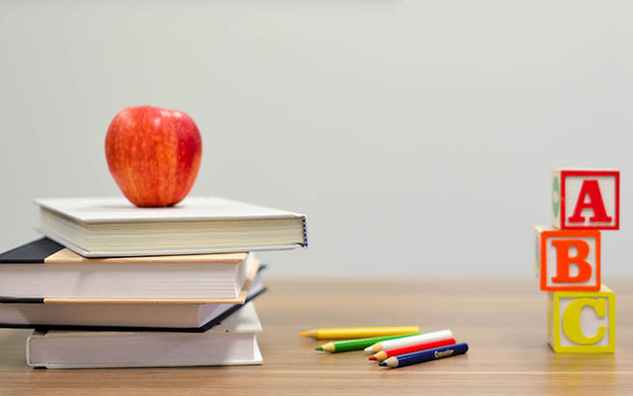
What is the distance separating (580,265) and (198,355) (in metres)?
0.41

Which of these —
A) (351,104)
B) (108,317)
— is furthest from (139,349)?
(351,104)

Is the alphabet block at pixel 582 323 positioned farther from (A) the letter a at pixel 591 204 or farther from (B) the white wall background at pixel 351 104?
(B) the white wall background at pixel 351 104

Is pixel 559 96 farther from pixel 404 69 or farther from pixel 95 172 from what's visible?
pixel 95 172

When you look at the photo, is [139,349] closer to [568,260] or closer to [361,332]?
[361,332]

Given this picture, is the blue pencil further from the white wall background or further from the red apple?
the white wall background

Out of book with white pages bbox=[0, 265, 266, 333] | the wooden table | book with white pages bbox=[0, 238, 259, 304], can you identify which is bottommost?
the wooden table

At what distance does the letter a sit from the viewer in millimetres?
710

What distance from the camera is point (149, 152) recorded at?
81cm

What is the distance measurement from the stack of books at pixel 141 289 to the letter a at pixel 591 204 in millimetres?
295

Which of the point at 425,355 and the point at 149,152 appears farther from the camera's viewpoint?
the point at 149,152

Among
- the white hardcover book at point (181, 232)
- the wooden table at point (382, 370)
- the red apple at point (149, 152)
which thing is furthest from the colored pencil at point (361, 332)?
Result: the red apple at point (149, 152)

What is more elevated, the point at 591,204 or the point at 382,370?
the point at 591,204

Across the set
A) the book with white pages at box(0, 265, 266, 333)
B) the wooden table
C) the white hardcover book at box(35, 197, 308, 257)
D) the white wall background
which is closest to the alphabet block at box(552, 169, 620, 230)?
the wooden table

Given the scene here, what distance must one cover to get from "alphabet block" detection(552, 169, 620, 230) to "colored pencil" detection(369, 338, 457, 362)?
0.18 metres
